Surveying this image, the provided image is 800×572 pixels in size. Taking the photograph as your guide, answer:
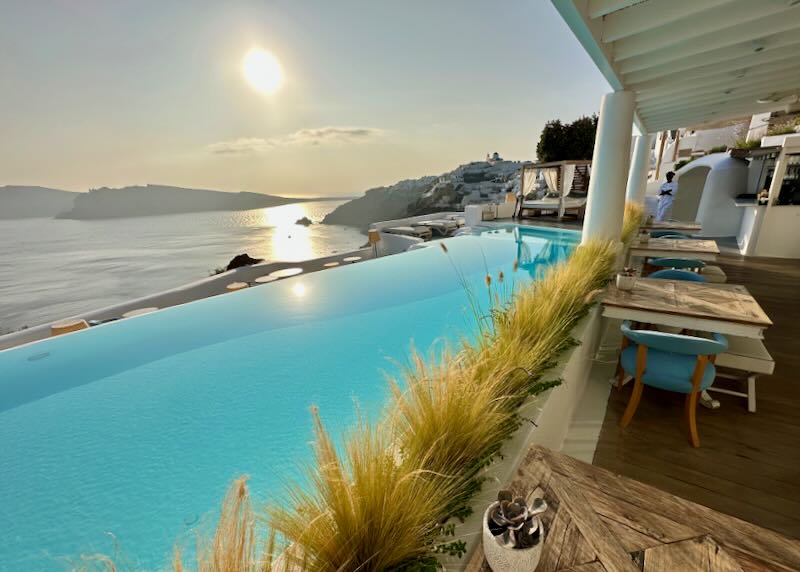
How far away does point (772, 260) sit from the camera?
6.29 metres

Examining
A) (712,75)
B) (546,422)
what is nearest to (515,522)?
(546,422)

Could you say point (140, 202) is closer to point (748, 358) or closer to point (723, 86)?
point (723, 86)

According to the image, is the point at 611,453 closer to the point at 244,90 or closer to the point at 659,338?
the point at 659,338

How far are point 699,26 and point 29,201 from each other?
22045 millimetres

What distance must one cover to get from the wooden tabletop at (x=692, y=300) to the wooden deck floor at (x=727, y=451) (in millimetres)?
701

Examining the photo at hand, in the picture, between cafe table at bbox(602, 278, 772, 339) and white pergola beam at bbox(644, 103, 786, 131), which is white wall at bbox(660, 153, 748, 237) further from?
cafe table at bbox(602, 278, 772, 339)

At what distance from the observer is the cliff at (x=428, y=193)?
40656 mm

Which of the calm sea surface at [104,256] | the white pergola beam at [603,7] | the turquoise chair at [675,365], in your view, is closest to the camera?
the turquoise chair at [675,365]

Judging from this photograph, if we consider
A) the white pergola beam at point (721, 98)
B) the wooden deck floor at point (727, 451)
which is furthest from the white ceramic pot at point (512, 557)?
the white pergola beam at point (721, 98)

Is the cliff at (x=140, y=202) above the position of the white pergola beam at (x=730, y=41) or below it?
below

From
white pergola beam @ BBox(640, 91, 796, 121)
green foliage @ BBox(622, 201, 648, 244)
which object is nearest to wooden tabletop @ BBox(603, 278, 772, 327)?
green foliage @ BBox(622, 201, 648, 244)

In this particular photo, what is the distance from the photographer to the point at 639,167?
346 inches

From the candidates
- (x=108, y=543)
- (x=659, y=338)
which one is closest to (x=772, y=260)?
(x=659, y=338)

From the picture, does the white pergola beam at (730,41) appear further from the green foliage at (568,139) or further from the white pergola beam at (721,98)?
the green foliage at (568,139)
